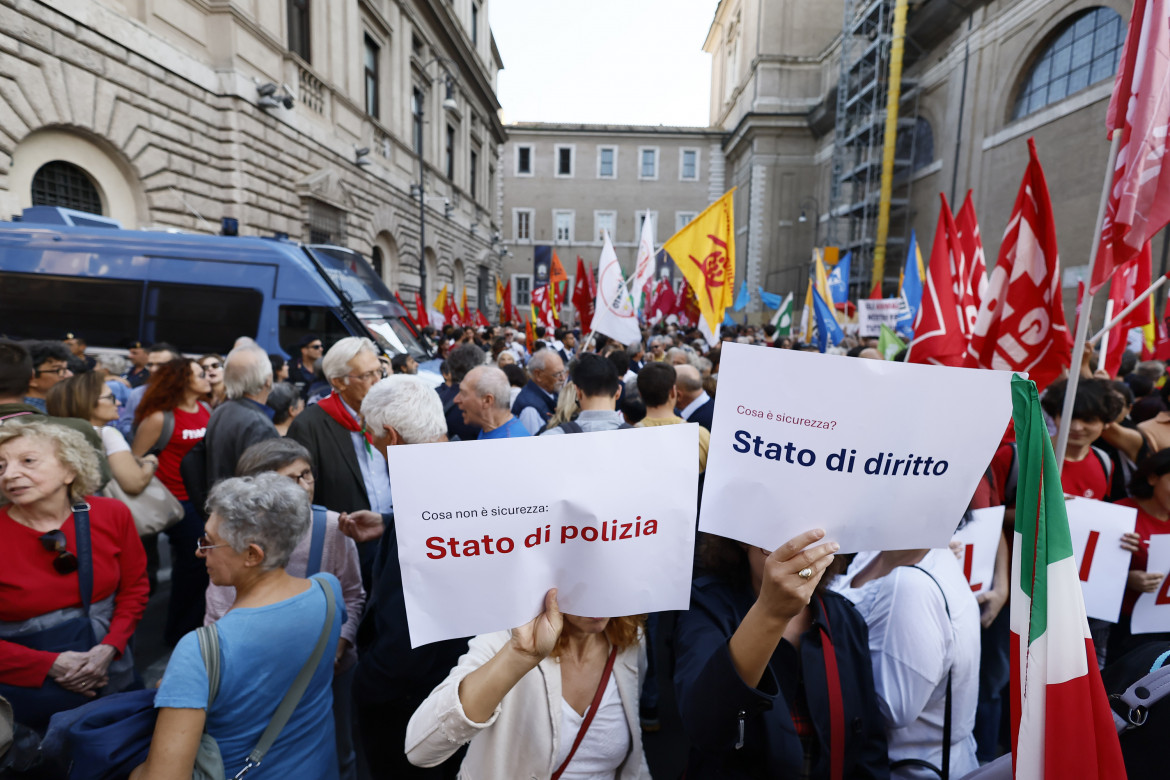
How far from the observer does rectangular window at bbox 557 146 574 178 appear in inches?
1570

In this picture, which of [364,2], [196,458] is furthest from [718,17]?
[196,458]

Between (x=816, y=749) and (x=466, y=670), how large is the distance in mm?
842

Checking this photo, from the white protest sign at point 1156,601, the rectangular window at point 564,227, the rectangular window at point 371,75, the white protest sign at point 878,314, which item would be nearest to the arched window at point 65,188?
the rectangular window at point 371,75

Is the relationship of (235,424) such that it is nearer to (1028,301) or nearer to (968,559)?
(968,559)

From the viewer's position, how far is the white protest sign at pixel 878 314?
878 centimetres

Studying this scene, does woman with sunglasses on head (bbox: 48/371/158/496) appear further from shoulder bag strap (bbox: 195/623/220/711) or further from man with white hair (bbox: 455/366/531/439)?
shoulder bag strap (bbox: 195/623/220/711)

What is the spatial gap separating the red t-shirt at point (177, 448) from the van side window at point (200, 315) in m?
5.07

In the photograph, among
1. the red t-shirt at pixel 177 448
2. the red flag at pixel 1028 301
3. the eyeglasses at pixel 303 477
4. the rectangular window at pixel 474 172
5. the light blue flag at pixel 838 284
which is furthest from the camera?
the rectangular window at pixel 474 172

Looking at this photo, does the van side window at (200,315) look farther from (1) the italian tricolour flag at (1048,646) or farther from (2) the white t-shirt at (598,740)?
(1) the italian tricolour flag at (1048,646)

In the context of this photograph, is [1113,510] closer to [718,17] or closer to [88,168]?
[88,168]

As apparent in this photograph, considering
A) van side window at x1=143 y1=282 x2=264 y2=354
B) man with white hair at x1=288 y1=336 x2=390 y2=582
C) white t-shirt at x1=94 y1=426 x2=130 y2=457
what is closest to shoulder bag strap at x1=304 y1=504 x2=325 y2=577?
man with white hair at x1=288 y1=336 x2=390 y2=582

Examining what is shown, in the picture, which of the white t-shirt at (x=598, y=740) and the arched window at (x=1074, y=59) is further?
the arched window at (x=1074, y=59)

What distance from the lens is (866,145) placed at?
82.9 ft

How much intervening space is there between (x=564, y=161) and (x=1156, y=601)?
1615 inches
